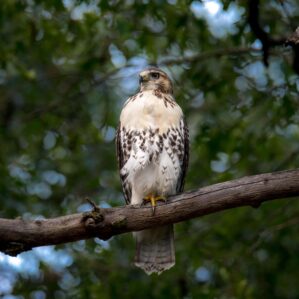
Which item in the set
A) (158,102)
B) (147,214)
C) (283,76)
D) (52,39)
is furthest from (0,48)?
(147,214)

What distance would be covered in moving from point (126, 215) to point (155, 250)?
3.43 feet

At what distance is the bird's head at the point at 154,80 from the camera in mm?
5977

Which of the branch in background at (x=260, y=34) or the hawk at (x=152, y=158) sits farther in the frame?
the branch in background at (x=260, y=34)

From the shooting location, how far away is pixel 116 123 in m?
7.00

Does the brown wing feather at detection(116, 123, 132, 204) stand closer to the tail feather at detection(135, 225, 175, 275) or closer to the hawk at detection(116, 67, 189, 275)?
the hawk at detection(116, 67, 189, 275)

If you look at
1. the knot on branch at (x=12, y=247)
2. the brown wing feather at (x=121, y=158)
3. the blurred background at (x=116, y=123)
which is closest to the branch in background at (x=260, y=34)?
the blurred background at (x=116, y=123)

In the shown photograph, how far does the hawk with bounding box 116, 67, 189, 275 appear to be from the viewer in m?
5.42

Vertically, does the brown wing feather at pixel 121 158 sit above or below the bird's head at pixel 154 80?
below

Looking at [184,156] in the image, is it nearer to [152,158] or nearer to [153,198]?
[152,158]

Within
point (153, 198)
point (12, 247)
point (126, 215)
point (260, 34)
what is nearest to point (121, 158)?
point (153, 198)

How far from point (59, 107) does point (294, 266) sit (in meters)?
2.45

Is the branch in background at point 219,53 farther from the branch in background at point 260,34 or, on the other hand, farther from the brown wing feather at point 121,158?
the brown wing feather at point 121,158

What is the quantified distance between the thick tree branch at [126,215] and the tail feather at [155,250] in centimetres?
97

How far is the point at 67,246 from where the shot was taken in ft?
25.1
